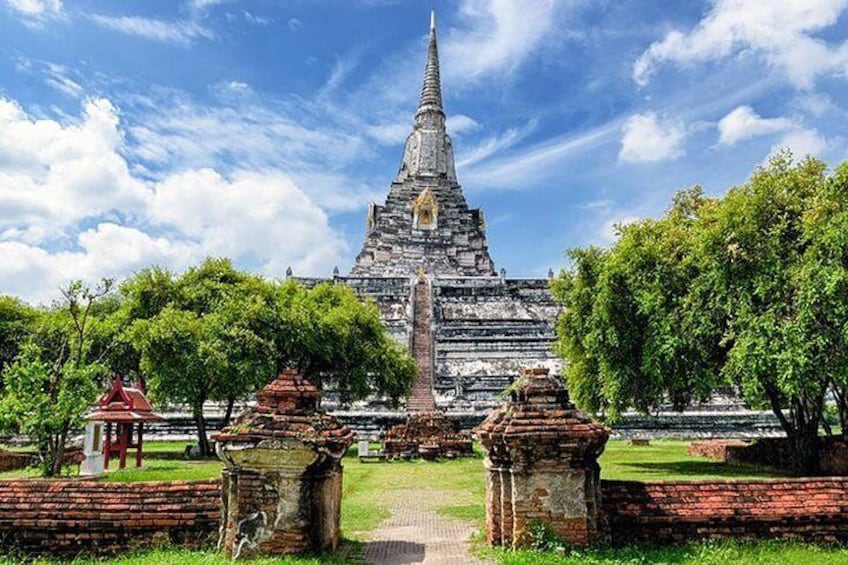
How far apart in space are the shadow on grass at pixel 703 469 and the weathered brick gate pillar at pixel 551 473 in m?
8.73

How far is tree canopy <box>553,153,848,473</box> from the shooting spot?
13.8 meters

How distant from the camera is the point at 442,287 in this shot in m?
50.2

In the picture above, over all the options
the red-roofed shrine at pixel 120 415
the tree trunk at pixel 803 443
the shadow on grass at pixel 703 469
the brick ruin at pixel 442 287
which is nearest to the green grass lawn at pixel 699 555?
the shadow on grass at pixel 703 469

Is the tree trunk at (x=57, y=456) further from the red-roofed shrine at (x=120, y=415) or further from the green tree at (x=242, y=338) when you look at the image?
the green tree at (x=242, y=338)

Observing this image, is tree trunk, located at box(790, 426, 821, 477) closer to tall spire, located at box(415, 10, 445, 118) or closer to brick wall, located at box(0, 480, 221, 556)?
brick wall, located at box(0, 480, 221, 556)

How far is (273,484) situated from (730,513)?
4911 millimetres

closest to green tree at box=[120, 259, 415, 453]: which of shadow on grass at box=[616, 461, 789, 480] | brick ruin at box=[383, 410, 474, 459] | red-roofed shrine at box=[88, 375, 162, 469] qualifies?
brick ruin at box=[383, 410, 474, 459]

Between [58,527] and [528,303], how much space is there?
44206 mm

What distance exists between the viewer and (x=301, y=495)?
696 centimetres

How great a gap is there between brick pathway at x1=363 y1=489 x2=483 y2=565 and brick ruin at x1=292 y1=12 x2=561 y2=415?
826 inches

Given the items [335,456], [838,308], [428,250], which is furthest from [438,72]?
[335,456]

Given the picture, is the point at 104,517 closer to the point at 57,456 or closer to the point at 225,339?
the point at 57,456

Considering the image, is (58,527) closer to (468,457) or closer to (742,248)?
(742,248)

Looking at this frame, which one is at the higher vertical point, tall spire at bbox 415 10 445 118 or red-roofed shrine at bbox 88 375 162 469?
tall spire at bbox 415 10 445 118
